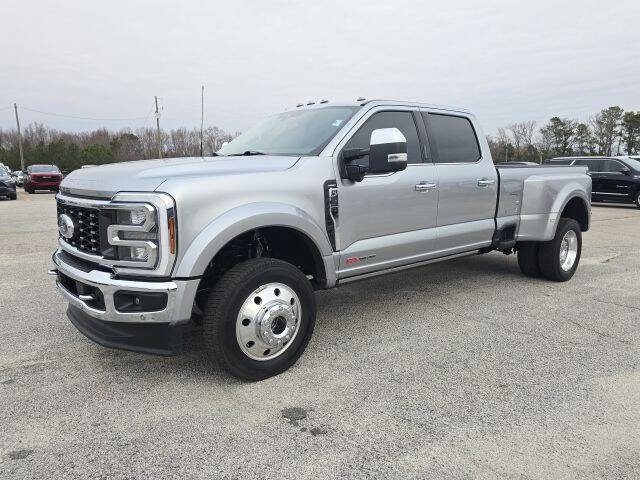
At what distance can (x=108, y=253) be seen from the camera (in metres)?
2.98

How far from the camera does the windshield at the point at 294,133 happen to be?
3.96m

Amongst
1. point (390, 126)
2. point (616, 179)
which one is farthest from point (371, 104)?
point (616, 179)

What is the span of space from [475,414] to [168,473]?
5.57ft

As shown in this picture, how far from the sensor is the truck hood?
9.73 feet

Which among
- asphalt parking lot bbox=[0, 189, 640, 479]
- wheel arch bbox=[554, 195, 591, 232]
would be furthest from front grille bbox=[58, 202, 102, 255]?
wheel arch bbox=[554, 195, 591, 232]

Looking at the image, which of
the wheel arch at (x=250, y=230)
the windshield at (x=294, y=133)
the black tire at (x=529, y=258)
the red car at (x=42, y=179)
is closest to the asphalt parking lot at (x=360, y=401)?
the wheel arch at (x=250, y=230)

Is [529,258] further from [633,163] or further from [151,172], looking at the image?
[633,163]

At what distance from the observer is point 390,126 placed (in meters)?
4.32

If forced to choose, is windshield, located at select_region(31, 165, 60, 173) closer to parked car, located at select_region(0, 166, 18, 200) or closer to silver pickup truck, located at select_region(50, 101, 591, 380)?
parked car, located at select_region(0, 166, 18, 200)

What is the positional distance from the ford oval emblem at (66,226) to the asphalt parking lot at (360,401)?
95cm

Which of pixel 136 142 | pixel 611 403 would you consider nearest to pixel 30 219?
pixel 611 403

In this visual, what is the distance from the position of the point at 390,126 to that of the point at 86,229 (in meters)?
2.54

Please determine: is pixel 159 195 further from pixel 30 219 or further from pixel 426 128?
pixel 30 219

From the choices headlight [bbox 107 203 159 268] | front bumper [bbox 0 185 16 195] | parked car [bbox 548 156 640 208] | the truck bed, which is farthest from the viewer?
front bumper [bbox 0 185 16 195]
